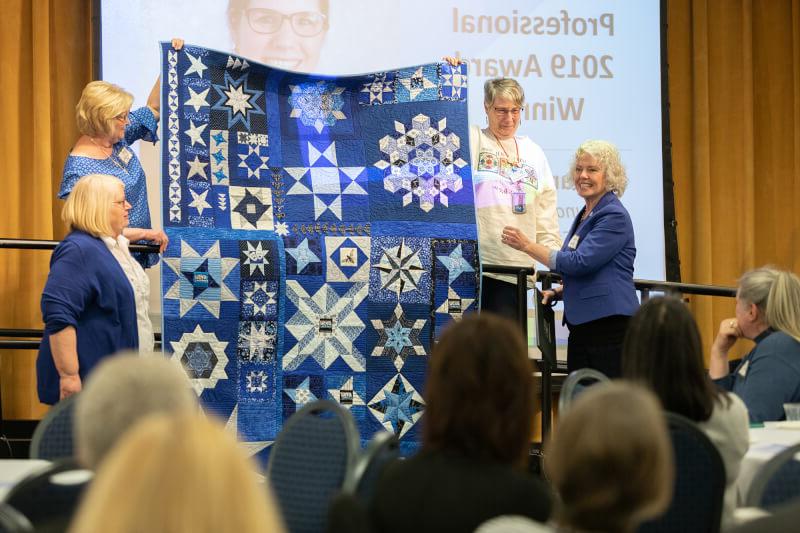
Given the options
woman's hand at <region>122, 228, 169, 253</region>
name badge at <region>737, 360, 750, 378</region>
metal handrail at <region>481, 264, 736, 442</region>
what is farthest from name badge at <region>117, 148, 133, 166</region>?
name badge at <region>737, 360, 750, 378</region>

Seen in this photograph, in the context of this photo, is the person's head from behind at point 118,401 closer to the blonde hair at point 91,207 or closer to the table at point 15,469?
the table at point 15,469

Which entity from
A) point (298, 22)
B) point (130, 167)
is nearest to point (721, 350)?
point (130, 167)

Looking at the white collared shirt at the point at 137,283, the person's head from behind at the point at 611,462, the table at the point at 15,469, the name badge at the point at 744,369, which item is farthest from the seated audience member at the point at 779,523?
the white collared shirt at the point at 137,283

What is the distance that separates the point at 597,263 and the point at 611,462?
9.09 ft

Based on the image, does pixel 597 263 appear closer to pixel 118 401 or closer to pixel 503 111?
pixel 503 111

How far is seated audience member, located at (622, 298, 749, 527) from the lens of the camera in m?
2.19

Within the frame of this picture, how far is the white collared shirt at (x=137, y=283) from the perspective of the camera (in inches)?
138

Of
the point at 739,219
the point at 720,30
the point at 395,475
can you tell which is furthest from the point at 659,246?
the point at 395,475

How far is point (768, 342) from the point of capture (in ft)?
10.3

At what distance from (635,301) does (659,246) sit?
1.98 m

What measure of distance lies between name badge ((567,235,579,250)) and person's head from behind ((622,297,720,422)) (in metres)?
2.01

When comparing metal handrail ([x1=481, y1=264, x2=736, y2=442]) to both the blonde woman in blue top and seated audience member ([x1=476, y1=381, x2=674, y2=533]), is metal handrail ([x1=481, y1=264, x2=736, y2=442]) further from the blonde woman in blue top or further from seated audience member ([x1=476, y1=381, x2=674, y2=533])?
seated audience member ([x1=476, y1=381, x2=674, y2=533])

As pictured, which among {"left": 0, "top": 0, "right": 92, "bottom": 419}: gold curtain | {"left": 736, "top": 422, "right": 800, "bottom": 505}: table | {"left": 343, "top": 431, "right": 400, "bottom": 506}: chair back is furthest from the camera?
{"left": 0, "top": 0, "right": 92, "bottom": 419}: gold curtain

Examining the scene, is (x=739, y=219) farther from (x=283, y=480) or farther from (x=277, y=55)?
(x=283, y=480)
